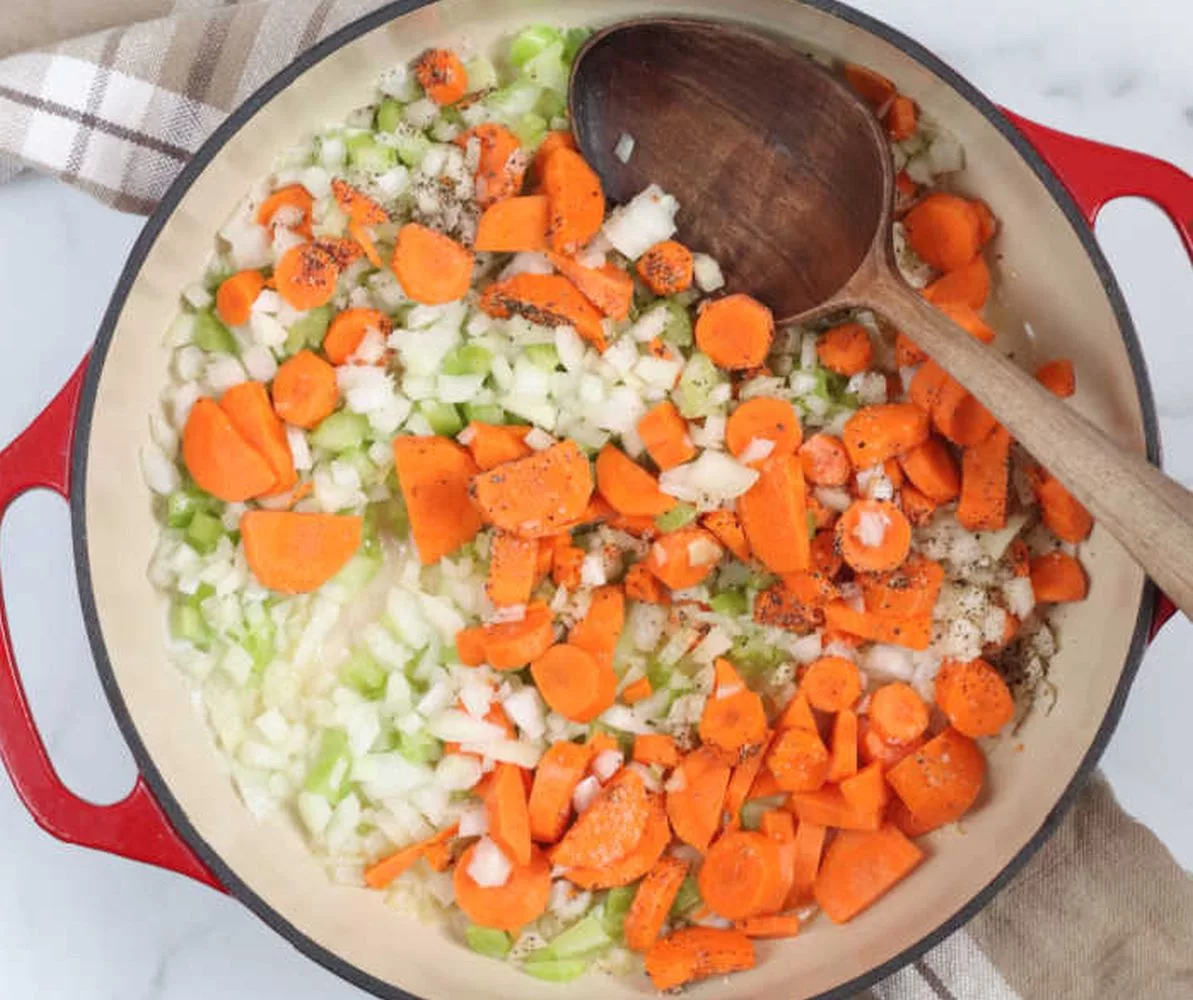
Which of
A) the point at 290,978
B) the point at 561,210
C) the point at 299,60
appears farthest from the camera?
the point at 290,978

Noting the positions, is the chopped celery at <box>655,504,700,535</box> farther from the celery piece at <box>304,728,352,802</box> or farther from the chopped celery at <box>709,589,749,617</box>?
the celery piece at <box>304,728,352,802</box>

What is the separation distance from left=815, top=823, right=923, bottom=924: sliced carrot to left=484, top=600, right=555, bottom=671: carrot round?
53 centimetres

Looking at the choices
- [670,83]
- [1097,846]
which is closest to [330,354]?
[670,83]

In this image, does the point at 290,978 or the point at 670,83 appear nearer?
the point at 670,83

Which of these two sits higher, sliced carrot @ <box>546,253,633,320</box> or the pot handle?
sliced carrot @ <box>546,253,633,320</box>

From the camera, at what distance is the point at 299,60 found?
2.00 metres

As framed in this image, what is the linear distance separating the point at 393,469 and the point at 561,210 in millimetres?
458

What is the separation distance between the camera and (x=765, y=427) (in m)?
2.13

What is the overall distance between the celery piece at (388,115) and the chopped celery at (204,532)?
2.09 feet

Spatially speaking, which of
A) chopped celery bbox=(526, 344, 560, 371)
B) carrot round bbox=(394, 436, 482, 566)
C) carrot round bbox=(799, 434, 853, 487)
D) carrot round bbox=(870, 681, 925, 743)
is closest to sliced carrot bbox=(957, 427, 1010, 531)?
carrot round bbox=(799, 434, 853, 487)

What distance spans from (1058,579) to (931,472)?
0.77ft

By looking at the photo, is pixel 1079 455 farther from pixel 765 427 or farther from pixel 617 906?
pixel 617 906

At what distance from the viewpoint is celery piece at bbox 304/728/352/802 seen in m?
2.20

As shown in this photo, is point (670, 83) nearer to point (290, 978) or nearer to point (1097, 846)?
point (1097, 846)
